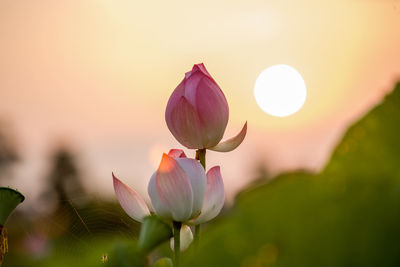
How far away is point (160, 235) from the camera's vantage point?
0.54 meters

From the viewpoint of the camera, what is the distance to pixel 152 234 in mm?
533

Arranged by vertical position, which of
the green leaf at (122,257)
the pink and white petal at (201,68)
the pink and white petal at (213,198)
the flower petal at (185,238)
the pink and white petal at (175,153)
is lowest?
Answer: the flower petal at (185,238)

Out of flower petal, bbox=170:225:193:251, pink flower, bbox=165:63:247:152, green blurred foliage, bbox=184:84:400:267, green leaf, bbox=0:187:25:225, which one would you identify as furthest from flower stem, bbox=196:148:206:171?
green blurred foliage, bbox=184:84:400:267

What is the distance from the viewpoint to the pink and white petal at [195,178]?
757 millimetres

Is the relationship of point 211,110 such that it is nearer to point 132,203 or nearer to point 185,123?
point 185,123

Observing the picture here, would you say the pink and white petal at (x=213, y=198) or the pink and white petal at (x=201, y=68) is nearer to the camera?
the pink and white petal at (x=213, y=198)

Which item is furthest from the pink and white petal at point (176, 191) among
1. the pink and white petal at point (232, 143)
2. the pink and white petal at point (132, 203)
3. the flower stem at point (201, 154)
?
the pink and white petal at point (232, 143)

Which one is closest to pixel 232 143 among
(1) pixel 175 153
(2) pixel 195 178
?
(1) pixel 175 153

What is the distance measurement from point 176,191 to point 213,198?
11cm

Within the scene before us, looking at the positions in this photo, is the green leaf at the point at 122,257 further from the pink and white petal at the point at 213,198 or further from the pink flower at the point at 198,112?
the pink flower at the point at 198,112

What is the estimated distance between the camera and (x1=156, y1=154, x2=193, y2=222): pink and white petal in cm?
74

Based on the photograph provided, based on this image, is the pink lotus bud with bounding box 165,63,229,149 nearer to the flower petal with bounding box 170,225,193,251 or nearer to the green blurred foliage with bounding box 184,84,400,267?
the flower petal with bounding box 170,225,193,251

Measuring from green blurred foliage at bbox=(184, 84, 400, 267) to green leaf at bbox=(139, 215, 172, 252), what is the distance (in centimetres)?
19

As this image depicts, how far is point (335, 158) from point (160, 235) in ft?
0.64
